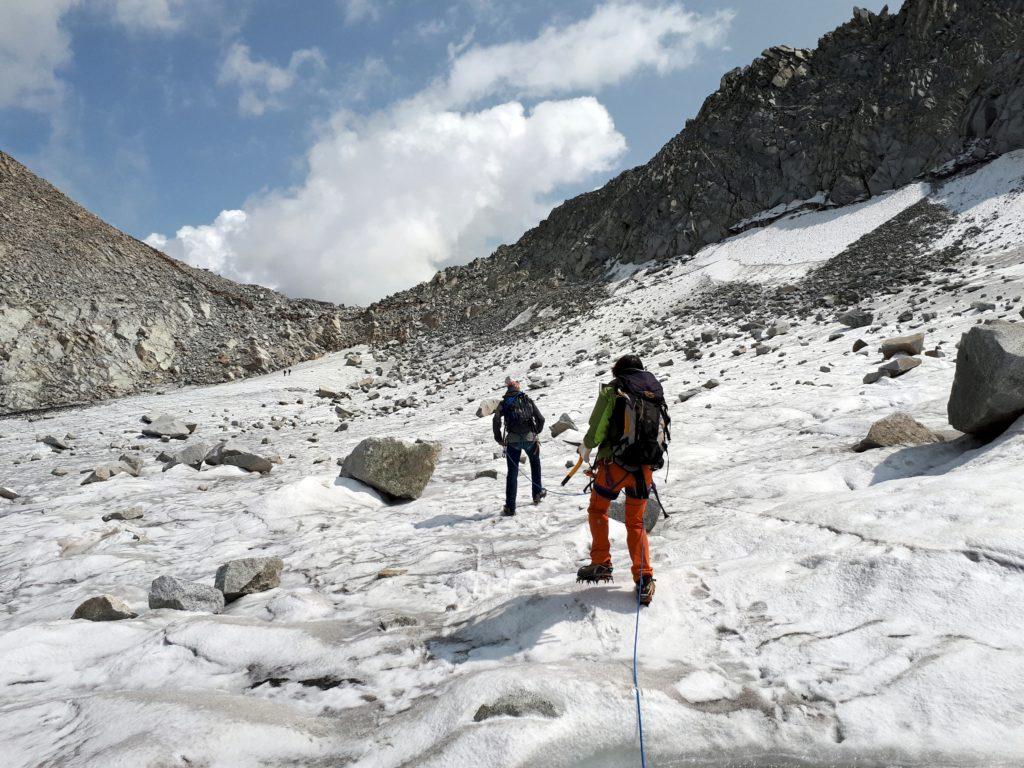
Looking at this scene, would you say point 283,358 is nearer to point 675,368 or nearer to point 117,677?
point 675,368

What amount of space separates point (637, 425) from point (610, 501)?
713 millimetres

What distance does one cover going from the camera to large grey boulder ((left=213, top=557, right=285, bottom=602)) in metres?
5.50

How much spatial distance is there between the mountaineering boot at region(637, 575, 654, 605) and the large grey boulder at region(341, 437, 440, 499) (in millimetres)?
5690

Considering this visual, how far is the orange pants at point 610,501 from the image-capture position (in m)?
4.39

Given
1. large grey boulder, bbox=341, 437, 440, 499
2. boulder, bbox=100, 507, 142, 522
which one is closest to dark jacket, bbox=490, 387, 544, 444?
large grey boulder, bbox=341, 437, 440, 499

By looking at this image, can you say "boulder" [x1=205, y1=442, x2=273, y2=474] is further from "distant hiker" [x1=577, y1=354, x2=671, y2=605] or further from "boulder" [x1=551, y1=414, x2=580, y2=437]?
"distant hiker" [x1=577, y1=354, x2=671, y2=605]

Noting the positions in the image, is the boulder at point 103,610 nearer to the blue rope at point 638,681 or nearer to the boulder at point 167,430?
the blue rope at point 638,681

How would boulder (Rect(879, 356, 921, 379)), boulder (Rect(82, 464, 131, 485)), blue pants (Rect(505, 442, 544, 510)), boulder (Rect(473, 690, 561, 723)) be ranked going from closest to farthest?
1. boulder (Rect(473, 690, 561, 723))
2. blue pants (Rect(505, 442, 544, 510))
3. boulder (Rect(879, 356, 921, 379))
4. boulder (Rect(82, 464, 131, 485))

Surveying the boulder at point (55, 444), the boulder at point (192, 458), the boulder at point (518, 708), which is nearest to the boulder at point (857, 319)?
the boulder at point (518, 708)

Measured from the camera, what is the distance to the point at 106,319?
2983 cm

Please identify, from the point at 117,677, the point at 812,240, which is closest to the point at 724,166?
the point at 812,240

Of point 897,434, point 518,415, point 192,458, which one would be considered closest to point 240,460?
point 192,458

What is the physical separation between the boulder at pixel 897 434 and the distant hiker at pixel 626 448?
4.18 metres

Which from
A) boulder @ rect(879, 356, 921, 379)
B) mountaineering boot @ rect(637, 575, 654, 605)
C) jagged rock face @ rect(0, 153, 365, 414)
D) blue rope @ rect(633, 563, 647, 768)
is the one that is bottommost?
blue rope @ rect(633, 563, 647, 768)
